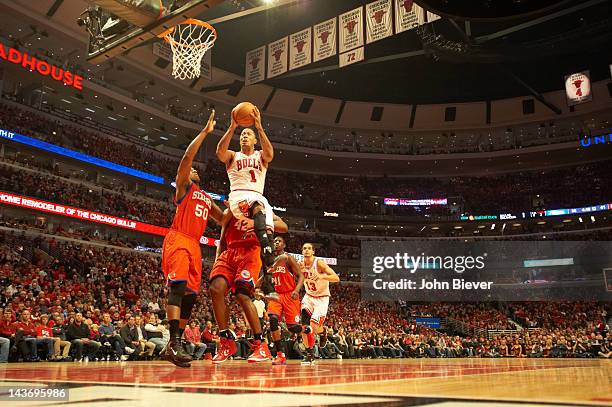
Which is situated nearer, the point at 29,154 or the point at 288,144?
the point at 29,154

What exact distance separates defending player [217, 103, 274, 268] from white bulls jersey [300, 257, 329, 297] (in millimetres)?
3608

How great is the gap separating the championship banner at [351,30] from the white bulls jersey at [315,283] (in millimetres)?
10075

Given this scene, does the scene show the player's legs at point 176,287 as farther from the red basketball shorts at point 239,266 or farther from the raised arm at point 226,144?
the raised arm at point 226,144

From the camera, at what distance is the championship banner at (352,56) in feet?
57.7

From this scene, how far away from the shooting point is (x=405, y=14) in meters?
16.1

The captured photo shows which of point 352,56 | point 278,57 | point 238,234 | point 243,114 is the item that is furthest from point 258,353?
point 278,57

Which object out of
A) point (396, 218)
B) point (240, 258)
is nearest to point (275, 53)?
point (240, 258)

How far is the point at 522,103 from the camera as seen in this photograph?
1417 inches

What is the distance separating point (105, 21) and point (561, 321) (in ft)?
96.6

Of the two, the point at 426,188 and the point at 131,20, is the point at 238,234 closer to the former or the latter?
the point at 131,20

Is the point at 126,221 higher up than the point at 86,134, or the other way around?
the point at 86,134

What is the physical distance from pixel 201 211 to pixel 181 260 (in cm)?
61

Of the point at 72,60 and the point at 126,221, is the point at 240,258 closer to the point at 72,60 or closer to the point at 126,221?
the point at 126,221
